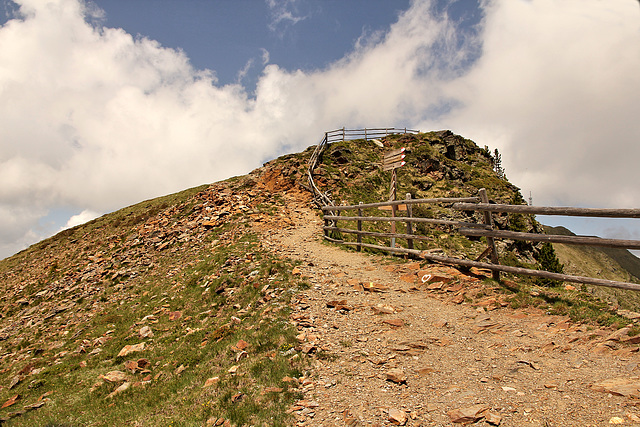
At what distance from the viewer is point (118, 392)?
8.39m

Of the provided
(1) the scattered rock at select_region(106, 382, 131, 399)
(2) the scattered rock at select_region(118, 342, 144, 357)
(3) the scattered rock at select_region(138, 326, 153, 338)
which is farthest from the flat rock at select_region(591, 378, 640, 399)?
(3) the scattered rock at select_region(138, 326, 153, 338)

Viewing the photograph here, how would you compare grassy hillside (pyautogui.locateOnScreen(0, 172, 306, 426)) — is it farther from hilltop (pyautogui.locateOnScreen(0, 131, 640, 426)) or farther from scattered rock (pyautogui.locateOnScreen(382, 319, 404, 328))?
scattered rock (pyautogui.locateOnScreen(382, 319, 404, 328))

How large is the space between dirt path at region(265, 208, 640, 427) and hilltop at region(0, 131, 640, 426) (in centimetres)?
3

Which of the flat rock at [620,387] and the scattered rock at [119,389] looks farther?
the scattered rock at [119,389]

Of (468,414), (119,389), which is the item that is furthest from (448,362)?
(119,389)

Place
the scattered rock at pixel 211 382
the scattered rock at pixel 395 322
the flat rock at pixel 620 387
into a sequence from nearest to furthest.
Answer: the flat rock at pixel 620 387 → the scattered rock at pixel 211 382 → the scattered rock at pixel 395 322

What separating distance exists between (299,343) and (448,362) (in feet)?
10.6

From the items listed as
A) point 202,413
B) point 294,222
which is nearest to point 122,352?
point 202,413

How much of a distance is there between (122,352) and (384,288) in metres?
8.93

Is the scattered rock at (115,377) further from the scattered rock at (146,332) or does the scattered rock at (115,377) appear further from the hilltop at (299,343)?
the scattered rock at (146,332)

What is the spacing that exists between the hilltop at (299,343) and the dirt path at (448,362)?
0.03 metres

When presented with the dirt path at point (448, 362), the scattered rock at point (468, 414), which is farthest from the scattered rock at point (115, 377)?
the scattered rock at point (468, 414)

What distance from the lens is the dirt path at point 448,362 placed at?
15.5ft

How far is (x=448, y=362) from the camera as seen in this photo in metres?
6.29
